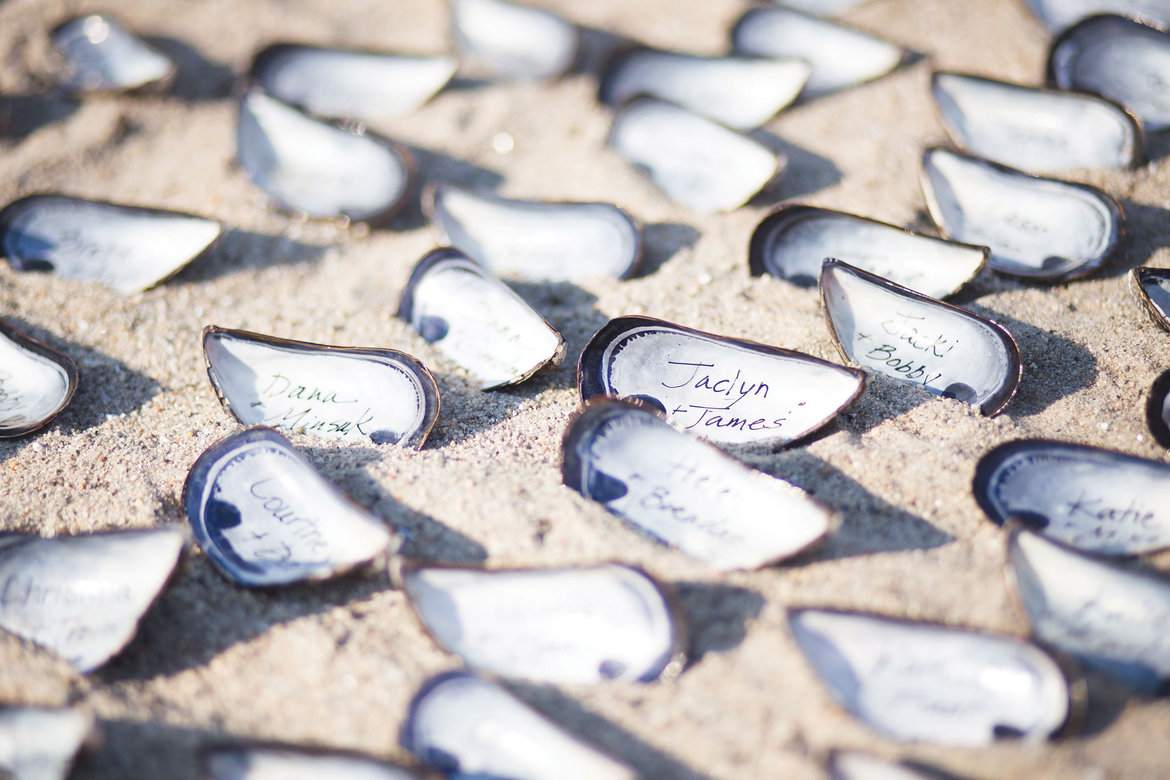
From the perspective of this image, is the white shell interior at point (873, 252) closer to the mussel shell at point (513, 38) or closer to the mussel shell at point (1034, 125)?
the mussel shell at point (1034, 125)

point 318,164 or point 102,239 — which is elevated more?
point 318,164

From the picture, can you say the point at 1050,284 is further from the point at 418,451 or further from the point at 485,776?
the point at 485,776

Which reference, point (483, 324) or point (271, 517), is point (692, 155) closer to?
point (483, 324)

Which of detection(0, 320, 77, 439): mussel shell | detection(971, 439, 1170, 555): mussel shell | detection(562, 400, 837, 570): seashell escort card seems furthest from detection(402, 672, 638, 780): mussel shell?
detection(0, 320, 77, 439): mussel shell

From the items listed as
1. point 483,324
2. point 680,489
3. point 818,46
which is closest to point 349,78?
point 483,324

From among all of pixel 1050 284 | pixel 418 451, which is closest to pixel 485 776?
pixel 418 451

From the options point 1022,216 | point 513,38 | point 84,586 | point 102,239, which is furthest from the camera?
point 513,38

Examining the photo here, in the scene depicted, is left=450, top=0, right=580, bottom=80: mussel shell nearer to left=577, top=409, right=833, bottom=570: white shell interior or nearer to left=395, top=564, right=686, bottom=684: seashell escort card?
left=577, top=409, right=833, bottom=570: white shell interior
